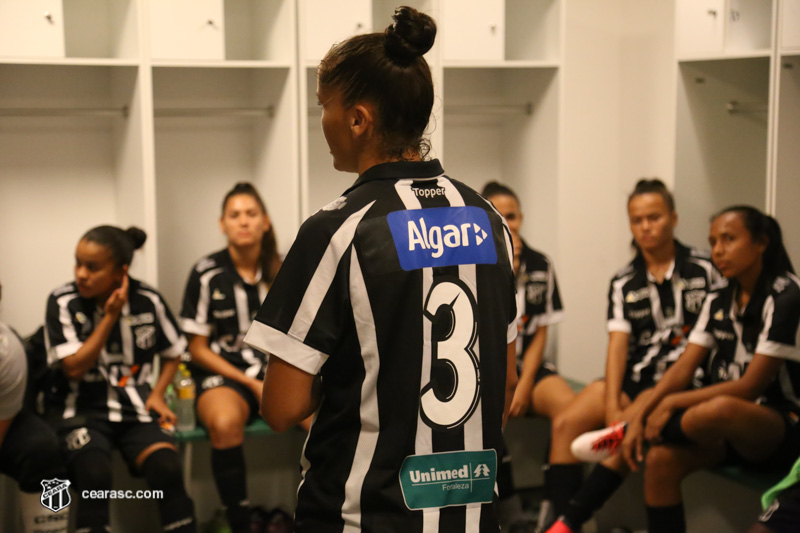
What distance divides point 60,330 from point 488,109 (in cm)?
195

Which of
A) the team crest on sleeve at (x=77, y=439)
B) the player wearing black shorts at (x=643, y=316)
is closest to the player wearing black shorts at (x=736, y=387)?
the player wearing black shorts at (x=643, y=316)

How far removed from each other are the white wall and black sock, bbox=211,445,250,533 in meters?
1.71

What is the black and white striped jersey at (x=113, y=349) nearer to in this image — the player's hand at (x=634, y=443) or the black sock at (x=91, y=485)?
the black sock at (x=91, y=485)

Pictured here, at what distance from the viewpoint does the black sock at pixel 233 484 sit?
287 centimetres

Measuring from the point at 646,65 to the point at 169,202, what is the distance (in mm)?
2181

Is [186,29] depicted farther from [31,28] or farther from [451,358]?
[451,358]

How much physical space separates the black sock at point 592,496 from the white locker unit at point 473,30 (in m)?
1.63

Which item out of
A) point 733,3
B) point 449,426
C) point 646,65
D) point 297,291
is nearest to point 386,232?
point 297,291

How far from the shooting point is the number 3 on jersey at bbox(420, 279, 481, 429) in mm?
1151

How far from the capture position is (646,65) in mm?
3904

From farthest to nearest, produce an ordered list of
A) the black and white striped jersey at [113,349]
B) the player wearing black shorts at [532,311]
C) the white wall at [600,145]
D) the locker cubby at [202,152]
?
1. the white wall at [600,145]
2. the locker cubby at [202,152]
3. the player wearing black shorts at [532,311]
4. the black and white striped jersey at [113,349]

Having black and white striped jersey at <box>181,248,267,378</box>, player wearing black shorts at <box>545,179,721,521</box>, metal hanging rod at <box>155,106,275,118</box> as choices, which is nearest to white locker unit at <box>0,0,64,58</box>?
metal hanging rod at <box>155,106,275,118</box>

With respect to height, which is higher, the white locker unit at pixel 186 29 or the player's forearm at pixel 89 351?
the white locker unit at pixel 186 29

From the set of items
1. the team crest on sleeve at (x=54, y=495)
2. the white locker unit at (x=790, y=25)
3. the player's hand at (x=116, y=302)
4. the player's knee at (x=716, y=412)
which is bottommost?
the team crest on sleeve at (x=54, y=495)
